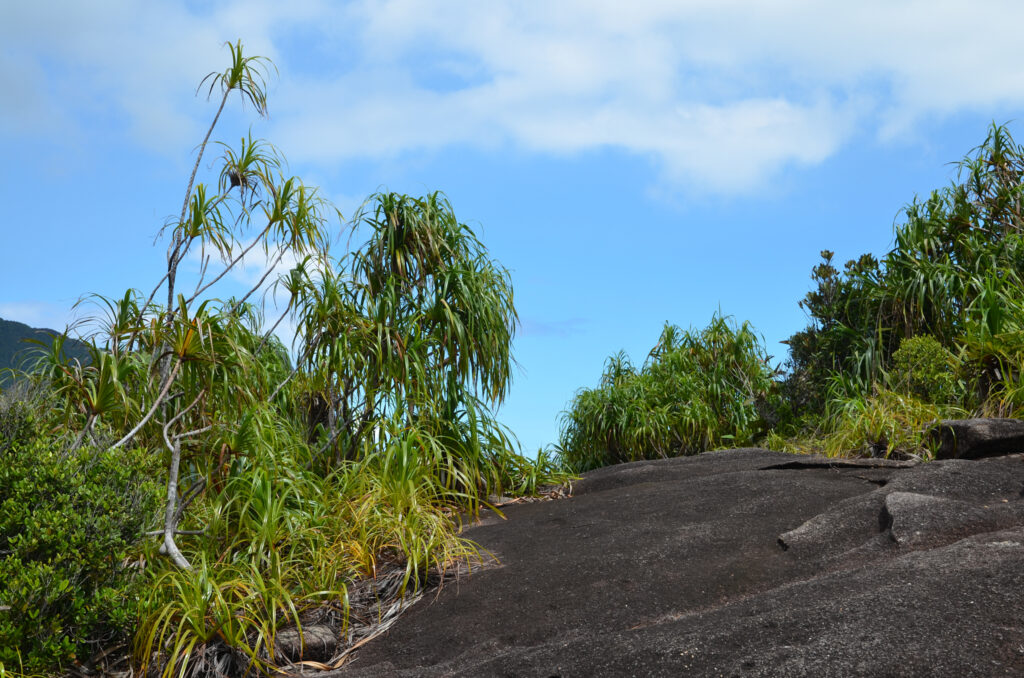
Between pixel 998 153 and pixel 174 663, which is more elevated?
pixel 998 153

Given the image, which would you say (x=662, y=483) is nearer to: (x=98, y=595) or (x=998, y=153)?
(x=98, y=595)

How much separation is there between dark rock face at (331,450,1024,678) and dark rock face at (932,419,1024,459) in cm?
23

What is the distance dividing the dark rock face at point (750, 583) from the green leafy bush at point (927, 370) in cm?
176

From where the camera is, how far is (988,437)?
5324 millimetres

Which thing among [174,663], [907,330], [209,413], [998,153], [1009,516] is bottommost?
[174,663]

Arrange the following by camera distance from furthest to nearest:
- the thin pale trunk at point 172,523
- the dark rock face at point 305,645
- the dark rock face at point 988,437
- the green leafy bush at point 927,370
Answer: the green leafy bush at point 927,370 → the dark rock face at point 988,437 → the thin pale trunk at point 172,523 → the dark rock face at point 305,645

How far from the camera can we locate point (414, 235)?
647cm

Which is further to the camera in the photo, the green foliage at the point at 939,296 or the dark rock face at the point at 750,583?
the green foliage at the point at 939,296

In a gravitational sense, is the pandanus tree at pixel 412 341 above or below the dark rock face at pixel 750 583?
above

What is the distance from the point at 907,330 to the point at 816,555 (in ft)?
17.1

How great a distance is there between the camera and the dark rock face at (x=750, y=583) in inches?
101

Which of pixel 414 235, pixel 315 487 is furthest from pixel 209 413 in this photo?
pixel 414 235

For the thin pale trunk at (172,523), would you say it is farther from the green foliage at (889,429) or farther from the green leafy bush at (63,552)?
the green foliage at (889,429)

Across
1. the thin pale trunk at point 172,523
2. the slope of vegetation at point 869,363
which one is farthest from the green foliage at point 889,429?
the thin pale trunk at point 172,523
